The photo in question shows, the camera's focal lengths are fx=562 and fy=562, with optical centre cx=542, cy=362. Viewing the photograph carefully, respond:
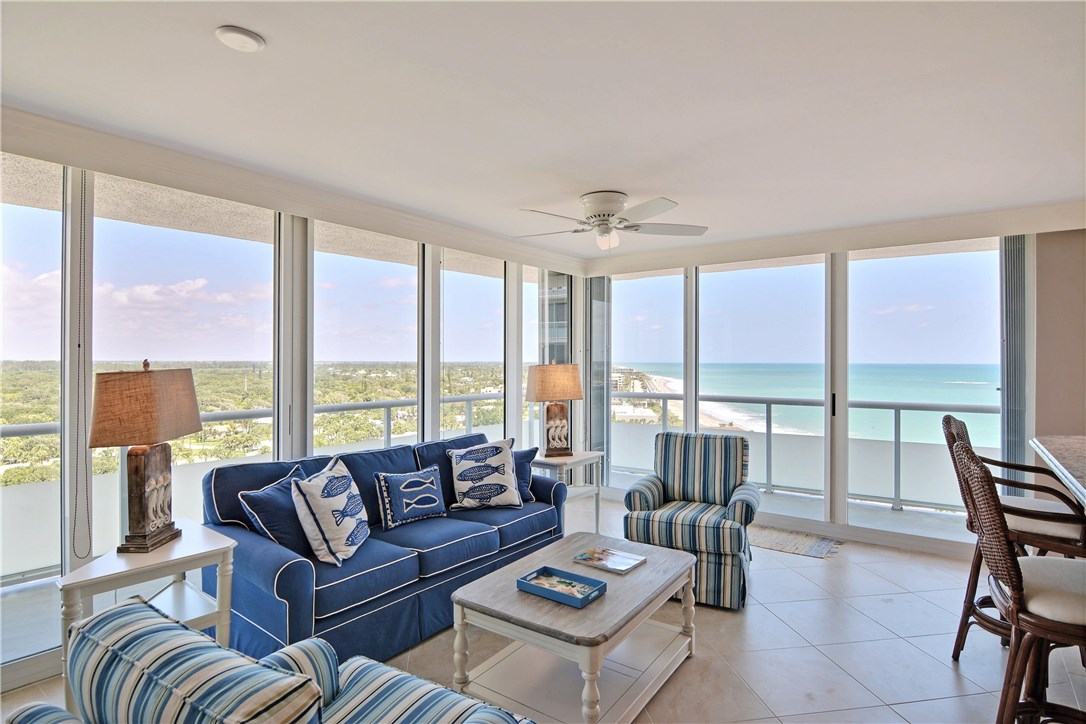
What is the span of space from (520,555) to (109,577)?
2105 mm

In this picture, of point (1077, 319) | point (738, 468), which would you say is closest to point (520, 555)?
point (738, 468)

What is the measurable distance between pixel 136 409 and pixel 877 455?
5.18m

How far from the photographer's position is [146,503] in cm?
226

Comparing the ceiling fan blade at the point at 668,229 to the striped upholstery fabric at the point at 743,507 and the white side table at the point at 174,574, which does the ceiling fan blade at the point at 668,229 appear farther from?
the white side table at the point at 174,574

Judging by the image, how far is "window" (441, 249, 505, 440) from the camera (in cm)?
461

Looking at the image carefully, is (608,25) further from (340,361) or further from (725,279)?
(725,279)

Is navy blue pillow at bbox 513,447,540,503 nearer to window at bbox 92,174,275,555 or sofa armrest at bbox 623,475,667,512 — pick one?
sofa armrest at bbox 623,475,667,512

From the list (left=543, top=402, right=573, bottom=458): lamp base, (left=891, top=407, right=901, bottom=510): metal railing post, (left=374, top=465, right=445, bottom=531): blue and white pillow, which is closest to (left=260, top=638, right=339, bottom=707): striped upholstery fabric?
(left=374, top=465, right=445, bottom=531): blue and white pillow

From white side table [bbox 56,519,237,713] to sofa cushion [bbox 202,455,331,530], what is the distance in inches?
6.3

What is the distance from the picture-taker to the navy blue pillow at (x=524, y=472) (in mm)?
3860

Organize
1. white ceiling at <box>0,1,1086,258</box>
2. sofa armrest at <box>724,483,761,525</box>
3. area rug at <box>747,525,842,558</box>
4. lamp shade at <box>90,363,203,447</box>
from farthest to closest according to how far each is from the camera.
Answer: area rug at <box>747,525,842,558</box>
sofa armrest at <box>724,483,761,525</box>
lamp shade at <box>90,363,203,447</box>
white ceiling at <box>0,1,1086,258</box>

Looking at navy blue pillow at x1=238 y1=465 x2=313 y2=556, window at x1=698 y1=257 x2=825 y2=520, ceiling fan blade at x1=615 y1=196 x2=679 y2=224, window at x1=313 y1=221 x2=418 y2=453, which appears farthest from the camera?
window at x1=698 y1=257 x2=825 y2=520

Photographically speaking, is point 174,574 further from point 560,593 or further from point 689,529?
point 689,529

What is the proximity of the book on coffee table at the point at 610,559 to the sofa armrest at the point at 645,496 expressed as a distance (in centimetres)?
78
